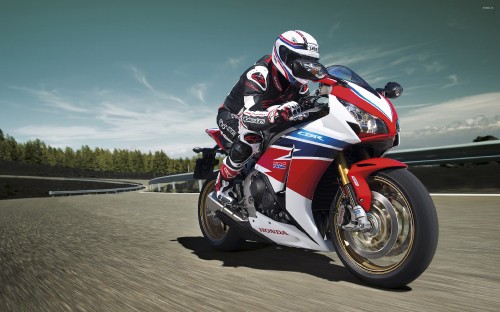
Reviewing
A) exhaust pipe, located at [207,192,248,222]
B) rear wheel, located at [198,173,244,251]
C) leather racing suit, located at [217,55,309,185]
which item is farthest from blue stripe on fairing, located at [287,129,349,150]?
rear wheel, located at [198,173,244,251]

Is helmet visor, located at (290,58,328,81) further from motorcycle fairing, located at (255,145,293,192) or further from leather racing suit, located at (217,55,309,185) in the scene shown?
motorcycle fairing, located at (255,145,293,192)

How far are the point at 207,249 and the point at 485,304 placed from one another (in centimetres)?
294

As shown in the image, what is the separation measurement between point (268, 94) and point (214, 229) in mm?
1833

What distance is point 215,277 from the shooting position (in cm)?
335

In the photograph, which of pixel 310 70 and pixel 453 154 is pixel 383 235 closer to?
pixel 310 70

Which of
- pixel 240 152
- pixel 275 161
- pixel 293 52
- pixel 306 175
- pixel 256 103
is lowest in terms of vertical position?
pixel 306 175

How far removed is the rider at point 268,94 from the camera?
3669mm

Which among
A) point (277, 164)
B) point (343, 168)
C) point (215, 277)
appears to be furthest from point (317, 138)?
point (215, 277)

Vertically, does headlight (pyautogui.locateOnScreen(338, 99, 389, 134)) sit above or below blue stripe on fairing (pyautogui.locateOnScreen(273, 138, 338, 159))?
above

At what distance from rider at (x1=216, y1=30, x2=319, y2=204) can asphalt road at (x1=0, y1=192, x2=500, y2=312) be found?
0.94 metres

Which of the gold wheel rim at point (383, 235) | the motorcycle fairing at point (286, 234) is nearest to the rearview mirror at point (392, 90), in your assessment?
the gold wheel rim at point (383, 235)

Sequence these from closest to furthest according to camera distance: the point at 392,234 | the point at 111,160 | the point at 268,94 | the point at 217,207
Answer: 1. the point at 392,234
2. the point at 268,94
3. the point at 217,207
4. the point at 111,160

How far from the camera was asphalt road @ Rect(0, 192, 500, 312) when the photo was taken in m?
2.60

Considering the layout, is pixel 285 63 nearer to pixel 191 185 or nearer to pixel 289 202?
pixel 289 202
